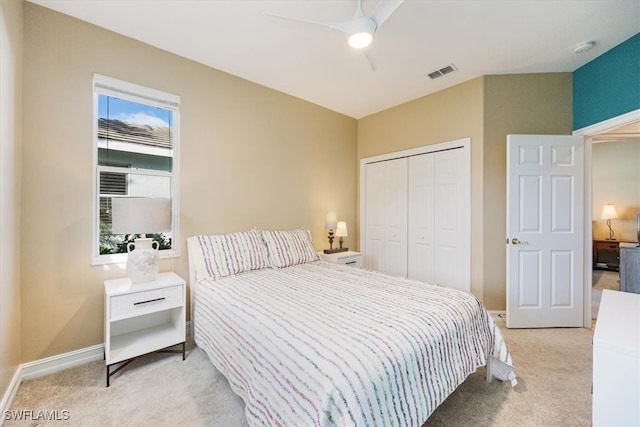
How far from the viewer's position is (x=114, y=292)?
1.92 m

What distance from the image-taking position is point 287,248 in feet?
9.71

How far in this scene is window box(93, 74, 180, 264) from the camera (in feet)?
7.56

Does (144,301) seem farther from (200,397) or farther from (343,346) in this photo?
(343,346)

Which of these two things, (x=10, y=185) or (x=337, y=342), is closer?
(x=337, y=342)

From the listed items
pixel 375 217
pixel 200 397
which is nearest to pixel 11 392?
pixel 200 397

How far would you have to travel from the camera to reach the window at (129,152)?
2.30m

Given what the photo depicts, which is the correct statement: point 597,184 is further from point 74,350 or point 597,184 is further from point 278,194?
point 74,350

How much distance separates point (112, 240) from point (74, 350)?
90 centimetres

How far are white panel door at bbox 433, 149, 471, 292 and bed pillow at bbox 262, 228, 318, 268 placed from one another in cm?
169

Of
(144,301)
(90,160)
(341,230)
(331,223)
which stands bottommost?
(144,301)

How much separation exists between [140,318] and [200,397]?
105 cm

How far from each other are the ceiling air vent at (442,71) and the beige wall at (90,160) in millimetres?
1707

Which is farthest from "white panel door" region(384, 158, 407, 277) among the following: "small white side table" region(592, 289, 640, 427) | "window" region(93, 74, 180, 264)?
"window" region(93, 74, 180, 264)

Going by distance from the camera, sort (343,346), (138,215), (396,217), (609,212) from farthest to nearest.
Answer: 1. (609,212)
2. (396,217)
3. (138,215)
4. (343,346)
